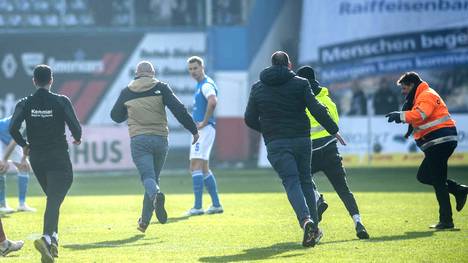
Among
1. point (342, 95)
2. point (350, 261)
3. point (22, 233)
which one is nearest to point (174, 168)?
point (342, 95)

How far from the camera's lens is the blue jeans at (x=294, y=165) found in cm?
1308

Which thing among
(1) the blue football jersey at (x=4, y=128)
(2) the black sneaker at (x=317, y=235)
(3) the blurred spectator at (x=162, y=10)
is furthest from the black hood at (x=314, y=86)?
(3) the blurred spectator at (x=162, y=10)

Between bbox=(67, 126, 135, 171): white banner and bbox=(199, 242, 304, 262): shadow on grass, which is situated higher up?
bbox=(199, 242, 304, 262): shadow on grass

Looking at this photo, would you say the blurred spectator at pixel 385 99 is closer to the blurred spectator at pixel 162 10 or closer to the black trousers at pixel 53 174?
the blurred spectator at pixel 162 10

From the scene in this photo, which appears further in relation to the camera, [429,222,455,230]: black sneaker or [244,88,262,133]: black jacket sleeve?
[429,222,455,230]: black sneaker

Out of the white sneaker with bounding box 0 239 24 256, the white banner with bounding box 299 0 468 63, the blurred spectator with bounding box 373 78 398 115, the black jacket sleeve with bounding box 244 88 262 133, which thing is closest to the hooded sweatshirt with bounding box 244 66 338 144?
the black jacket sleeve with bounding box 244 88 262 133

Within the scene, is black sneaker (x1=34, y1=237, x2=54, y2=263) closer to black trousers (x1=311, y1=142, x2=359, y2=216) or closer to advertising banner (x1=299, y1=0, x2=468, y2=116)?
black trousers (x1=311, y1=142, x2=359, y2=216)

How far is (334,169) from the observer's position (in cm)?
1445

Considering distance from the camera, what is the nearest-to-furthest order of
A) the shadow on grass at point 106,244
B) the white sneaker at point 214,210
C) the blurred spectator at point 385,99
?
the shadow on grass at point 106,244
the white sneaker at point 214,210
the blurred spectator at point 385,99

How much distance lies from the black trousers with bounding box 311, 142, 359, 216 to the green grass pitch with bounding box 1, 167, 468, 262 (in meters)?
0.43

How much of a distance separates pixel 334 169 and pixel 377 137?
17422mm

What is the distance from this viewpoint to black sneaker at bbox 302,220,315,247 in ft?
42.0

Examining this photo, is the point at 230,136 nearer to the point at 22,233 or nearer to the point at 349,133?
the point at 349,133

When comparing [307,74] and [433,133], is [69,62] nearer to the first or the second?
[433,133]
